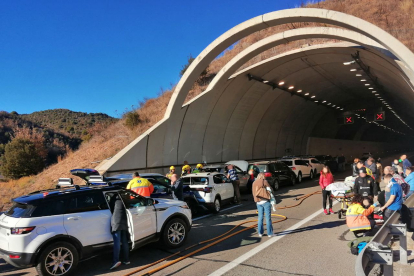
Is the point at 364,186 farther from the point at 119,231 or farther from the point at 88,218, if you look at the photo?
the point at 88,218

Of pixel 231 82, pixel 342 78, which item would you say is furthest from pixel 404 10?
pixel 231 82

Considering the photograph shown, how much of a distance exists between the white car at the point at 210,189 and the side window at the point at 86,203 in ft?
16.4

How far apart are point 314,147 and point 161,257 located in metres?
36.4

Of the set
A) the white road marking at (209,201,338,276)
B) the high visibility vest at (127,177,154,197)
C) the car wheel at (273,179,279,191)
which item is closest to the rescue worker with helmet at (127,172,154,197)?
the high visibility vest at (127,177,154,197)

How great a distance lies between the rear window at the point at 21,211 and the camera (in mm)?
5500

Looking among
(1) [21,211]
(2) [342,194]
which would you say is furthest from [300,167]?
(1) [21,211]

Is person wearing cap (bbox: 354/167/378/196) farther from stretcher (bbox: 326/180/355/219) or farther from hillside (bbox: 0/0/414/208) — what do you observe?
hillside (bbox: 0/0/414/208)

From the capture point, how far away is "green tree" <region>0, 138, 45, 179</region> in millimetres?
22275

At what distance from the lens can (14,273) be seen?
20.1ft

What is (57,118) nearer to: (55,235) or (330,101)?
(330,101)

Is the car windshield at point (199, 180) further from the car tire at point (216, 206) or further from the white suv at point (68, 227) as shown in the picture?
the white suv at point (68, 227)

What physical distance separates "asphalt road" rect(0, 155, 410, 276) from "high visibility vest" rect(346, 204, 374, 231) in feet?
1.89

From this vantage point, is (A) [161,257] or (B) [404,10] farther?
(B) [404,10]

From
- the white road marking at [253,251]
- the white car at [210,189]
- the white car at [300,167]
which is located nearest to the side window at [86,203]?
the white road marking at [253,251]
